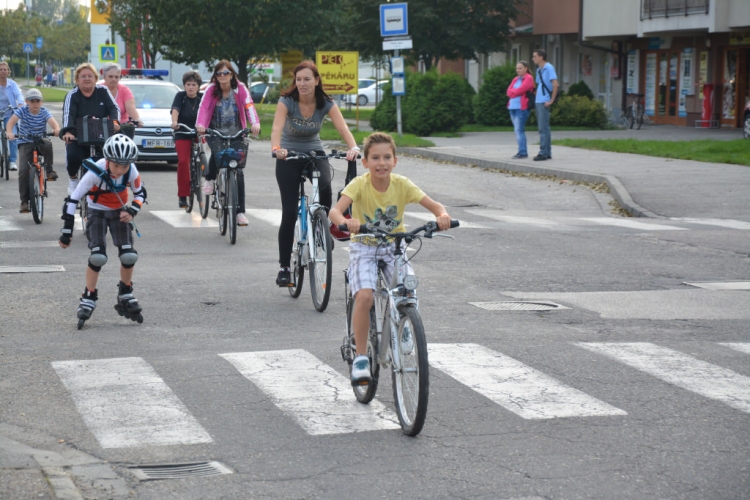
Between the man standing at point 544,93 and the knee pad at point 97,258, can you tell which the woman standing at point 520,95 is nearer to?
the man standing at point 544,93

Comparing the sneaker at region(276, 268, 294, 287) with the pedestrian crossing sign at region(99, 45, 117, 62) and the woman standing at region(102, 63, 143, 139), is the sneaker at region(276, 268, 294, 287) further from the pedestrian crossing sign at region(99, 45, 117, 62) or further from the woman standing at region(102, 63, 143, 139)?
the pedestrian crossing sign at region(99, 45, 117, 62)

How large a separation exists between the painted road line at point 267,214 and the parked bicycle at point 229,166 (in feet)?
5.22

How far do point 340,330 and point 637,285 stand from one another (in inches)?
130

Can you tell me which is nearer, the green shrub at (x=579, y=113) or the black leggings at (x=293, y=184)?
the black leggings at (x=293, y=184)

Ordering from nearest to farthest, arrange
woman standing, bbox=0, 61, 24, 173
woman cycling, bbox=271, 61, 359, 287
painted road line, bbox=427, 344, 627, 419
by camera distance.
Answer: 1. painted road line, bbox=427, 344, 627, 419
2. woman cycling, bbox=271, 61, 359, 287
3. woman standing, bbox=0, 61, 24, 173

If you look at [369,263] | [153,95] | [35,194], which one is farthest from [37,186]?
[153,95]

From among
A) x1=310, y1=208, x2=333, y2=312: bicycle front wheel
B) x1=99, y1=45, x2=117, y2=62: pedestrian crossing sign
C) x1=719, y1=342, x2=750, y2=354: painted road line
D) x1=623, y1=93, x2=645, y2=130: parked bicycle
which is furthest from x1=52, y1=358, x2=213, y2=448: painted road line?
x1=99, y1=45, x2=117, y2=62: pedestrian crossing sign

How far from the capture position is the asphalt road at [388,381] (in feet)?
17.5

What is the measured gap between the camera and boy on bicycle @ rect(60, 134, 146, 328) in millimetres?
8609

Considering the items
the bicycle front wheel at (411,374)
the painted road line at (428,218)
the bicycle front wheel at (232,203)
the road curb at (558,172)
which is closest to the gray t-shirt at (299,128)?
the bicycle front wheel at (232,203)

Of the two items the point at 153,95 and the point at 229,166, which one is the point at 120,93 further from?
the point at 153,95

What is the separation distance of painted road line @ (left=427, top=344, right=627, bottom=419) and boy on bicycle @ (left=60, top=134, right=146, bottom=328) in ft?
7.76

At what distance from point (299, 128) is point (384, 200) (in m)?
3.49

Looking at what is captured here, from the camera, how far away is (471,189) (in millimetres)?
20172
